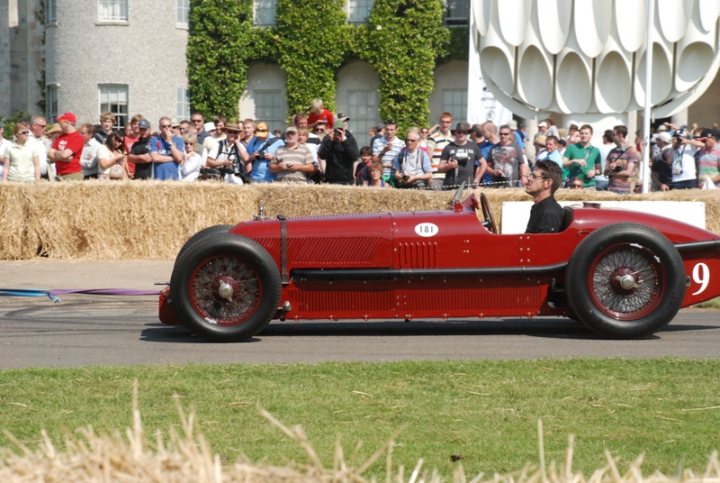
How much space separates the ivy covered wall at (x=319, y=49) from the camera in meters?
35.6

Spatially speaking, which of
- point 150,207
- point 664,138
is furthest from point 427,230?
point 664,138

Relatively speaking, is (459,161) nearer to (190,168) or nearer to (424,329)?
(190,168)

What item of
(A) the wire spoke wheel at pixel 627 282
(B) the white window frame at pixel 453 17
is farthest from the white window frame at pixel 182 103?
(A) the wire spoke wheel at pixel 627 282

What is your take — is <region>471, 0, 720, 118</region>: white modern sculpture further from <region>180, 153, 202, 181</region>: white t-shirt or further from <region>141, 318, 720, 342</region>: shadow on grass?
<region>141, 318, 720, 342</region>: shadow on grass

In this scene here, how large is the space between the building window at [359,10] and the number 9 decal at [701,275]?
90.7 ft

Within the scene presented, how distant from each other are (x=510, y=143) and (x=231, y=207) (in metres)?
4.07

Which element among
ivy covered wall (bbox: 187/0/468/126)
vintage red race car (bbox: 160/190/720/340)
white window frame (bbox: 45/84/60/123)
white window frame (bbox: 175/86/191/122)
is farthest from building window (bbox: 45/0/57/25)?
vintage red race car (bbox: 160/190/720/340)

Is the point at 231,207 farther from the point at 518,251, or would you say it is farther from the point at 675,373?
the point at 675,373

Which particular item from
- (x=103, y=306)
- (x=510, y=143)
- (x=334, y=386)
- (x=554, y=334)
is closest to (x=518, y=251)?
(x=554, y=334)

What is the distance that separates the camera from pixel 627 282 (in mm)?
9195

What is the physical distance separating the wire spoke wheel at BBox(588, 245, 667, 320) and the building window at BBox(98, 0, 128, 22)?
28821mm

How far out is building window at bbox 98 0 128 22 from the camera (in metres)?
36.0

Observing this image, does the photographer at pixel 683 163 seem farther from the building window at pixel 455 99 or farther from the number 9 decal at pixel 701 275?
the building window at pixel 455 99

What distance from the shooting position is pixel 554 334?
9.66 metres
